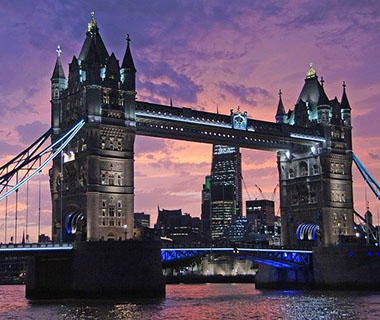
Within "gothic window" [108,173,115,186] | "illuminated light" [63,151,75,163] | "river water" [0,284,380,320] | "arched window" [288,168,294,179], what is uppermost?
"arched window" [288,168,294,179]

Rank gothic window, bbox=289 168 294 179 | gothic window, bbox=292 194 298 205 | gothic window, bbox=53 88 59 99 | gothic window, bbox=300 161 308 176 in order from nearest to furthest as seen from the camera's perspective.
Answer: gothic window, bbox=53 88 59 99 → gothic window, bbox=300 161 308 176 → gothic window, bbox=292 194 298 205 → gothic window, bbox=289 168 294 179

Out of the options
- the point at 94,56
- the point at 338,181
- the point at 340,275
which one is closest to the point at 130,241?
the point at 94,56

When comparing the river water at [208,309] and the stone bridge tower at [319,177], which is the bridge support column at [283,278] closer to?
the stone bridge tower at [319,177]

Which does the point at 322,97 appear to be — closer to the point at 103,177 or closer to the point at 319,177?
the point at 319,177

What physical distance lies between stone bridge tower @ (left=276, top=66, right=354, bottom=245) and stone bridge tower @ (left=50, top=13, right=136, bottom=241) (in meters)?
36.8

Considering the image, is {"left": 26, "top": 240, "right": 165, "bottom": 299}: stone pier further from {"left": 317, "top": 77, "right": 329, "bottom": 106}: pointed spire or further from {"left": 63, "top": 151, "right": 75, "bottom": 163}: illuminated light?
{"left": 317, "top": 77, "right": 329, "bottom": 106}: pointed spire

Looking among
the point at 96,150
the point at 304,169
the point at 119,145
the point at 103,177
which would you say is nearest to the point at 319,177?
the point at 304,169

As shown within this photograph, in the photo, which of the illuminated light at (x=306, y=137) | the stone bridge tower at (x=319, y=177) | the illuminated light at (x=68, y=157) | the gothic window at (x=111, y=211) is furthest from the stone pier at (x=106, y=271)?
the stone bridge tower at (x=319, y=177)

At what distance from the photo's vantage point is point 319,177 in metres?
129

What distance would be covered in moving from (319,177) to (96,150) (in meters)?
42.7

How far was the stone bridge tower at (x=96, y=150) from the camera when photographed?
10244 cm

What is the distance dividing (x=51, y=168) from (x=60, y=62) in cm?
1503

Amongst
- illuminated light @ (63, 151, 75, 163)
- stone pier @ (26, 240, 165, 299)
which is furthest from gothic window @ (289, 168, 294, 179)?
stone pier @ (26, 240, 165, 299)

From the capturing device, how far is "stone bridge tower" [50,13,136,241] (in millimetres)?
102438
